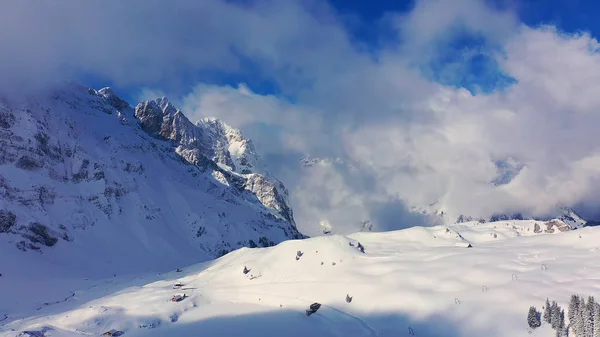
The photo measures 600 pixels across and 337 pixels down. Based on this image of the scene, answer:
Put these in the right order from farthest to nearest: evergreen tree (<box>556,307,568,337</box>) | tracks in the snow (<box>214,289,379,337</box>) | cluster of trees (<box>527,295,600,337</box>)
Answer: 1. tracks in the snow (<box>214,289,379,337</box>)
2. evergreen tree (<box>556,307,568,337</box>)
3. cluster of trees (<box>527,295,600,337</box>)

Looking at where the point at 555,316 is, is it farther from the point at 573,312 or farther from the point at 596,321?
the point at 596,321

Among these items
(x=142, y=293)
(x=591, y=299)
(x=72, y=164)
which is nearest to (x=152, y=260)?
(x=72, y=164)

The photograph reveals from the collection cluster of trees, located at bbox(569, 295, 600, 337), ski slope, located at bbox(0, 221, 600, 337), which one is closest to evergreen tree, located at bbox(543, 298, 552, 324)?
ski slope, located at bbox(0, 221, 600, 337)

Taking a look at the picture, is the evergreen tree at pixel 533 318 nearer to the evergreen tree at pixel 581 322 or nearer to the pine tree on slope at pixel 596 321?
the evergreen tree at pixel 581 322

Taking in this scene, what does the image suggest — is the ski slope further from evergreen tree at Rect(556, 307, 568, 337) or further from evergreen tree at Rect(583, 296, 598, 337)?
evergreen tree at Rect(583, 296, 598, 337)

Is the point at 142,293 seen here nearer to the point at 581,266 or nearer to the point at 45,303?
the point at 45,303
